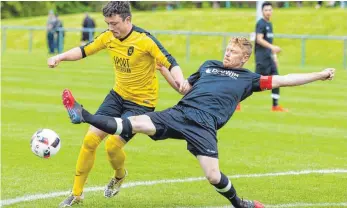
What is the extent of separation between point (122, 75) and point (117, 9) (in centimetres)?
78

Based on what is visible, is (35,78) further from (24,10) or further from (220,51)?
(24,10)

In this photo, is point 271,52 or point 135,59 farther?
point 271,52

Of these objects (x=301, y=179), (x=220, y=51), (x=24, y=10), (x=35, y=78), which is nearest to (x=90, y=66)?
(x=35, y=78)

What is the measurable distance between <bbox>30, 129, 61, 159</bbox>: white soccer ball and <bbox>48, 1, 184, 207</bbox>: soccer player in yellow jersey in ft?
1.45

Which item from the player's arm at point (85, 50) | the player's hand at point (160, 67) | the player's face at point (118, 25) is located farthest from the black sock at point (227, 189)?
the player's arm at point (85, 50)

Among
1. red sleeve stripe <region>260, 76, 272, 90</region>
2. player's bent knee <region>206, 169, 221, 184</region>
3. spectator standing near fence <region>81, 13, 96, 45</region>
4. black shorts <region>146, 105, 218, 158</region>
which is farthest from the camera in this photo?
spectator standing near fence <region>81, 13, 96, 45</region>

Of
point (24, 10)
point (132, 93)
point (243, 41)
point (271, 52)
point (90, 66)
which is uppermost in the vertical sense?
point (243, 41)

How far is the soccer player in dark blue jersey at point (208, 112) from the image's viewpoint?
7.47 metres

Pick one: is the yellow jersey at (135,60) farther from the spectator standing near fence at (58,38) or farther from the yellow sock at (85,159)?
the spectator standing near fence at (58,38)

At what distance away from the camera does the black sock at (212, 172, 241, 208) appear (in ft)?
24.7

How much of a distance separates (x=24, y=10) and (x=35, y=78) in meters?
49.1

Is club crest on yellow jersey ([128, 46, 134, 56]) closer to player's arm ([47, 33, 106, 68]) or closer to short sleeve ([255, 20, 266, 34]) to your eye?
player's arm ([47, 33, 106, 68])

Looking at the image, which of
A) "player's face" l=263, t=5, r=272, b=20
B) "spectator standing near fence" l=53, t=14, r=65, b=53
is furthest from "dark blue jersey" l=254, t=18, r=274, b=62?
"spectator standing near fence" l=53, t=14, r=65, b=53

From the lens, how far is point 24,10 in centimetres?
7162
